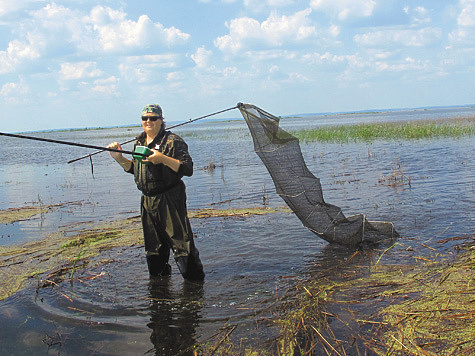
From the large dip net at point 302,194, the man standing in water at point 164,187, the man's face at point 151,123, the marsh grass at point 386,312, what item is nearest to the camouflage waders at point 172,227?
the man standing in water at point 164,187

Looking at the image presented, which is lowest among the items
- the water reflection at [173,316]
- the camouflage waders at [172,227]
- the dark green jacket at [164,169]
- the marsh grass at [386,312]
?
the water reflection at [173,316]

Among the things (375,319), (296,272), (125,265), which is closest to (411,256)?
(296,272)

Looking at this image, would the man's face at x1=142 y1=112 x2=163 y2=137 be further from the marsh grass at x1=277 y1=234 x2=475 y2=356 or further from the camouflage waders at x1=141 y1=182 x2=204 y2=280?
the marsh grass at x1=277 y1=234 x2=475 y2=356

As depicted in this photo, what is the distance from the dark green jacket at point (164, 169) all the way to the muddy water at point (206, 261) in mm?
1282

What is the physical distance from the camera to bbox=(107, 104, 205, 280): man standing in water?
445 cm

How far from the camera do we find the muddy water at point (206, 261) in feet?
13.2

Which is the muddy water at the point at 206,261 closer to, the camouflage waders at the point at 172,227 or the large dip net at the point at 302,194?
the large dip net at the point at 302,194

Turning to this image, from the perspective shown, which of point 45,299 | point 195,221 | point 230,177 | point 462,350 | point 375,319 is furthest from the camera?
point 230,177

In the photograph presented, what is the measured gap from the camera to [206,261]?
6172 millimetres

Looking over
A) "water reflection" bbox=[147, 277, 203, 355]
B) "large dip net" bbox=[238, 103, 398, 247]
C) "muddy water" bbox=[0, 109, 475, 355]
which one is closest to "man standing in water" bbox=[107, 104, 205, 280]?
"water reflection" bbox=[147, 277, 203, 355]

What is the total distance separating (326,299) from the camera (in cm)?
441

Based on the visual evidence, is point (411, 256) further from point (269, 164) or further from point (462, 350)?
point (462, 350)

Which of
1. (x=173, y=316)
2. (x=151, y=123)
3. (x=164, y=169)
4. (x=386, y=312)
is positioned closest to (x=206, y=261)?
(x=173, y=316)

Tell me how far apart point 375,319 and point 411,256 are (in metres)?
2.12
